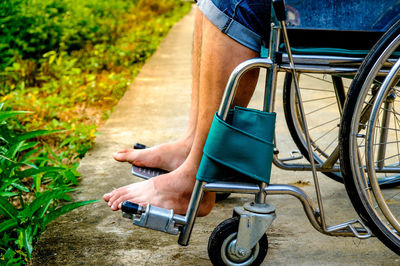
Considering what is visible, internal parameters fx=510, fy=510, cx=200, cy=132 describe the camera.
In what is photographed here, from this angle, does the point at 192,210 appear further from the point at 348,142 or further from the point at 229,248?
the point at 348,142

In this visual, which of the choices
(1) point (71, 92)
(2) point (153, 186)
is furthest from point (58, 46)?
(2) point (153, 186)

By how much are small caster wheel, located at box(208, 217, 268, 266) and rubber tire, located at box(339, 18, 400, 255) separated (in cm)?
27

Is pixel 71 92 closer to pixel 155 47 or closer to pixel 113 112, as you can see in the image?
pixel 113 112

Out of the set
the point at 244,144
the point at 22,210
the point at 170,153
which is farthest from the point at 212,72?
the point at 22,210

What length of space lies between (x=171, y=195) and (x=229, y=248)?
30cm

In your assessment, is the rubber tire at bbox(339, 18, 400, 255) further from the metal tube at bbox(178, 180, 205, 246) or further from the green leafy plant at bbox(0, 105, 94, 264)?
the green leafy plant at bbox(0, 105, 94, 264)

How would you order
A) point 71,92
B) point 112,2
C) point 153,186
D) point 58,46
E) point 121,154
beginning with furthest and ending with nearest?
point 112,2
point 58,46
point 71,92
point 121,154
point 153,186

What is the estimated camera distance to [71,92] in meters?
3.50

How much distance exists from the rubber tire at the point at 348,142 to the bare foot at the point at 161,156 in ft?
2.27

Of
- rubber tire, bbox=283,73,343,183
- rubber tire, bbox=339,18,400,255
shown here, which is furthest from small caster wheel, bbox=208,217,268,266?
rubber tire, bbox=283,73,343,183

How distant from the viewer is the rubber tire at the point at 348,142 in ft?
4.10

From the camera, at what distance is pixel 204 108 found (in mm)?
1473

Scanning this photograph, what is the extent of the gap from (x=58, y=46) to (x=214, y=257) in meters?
3.68

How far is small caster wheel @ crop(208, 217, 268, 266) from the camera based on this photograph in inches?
52.3
